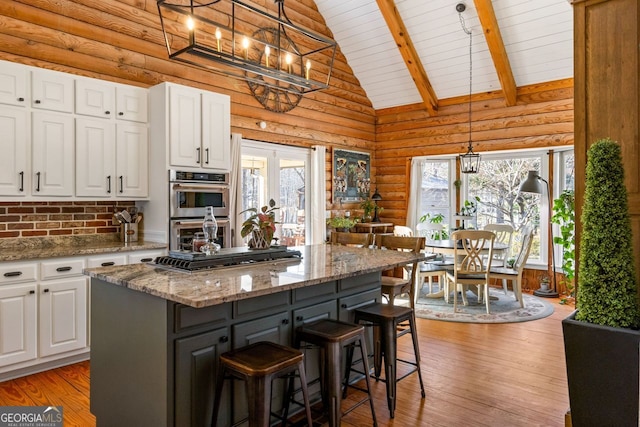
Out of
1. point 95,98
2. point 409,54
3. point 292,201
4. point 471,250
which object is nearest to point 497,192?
point 471,250

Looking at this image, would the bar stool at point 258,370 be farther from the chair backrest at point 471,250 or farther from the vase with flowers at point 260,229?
the chair backrest at point 471,250

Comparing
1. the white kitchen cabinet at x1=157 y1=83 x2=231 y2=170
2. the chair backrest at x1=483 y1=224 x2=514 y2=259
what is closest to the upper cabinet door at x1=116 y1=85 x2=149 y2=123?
the white kitchen cabinet at x1=157 y1=83 x2=231 y2=170

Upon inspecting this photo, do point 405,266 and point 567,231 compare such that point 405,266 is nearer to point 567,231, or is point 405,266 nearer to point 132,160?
point 132,160

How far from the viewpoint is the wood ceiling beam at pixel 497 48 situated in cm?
534

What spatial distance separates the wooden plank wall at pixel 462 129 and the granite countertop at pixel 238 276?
4.12 m

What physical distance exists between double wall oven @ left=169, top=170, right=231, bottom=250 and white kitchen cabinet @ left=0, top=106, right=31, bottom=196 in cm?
116

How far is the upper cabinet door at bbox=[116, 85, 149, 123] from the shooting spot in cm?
411

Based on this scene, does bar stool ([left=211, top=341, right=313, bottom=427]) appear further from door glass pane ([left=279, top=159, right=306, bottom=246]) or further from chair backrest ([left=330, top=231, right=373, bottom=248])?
door glass pane ([left=279, top=159, right=306, bottom=246])

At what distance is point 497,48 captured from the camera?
18.8ft

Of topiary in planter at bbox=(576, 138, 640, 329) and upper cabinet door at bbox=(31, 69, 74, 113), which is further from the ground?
upper cabinet door at bbox=(31, 69, 74, 113)

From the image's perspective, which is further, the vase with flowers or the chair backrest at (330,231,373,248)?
the chair backrest at (330,231,373,248)

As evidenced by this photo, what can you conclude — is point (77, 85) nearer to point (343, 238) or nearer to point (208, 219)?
point (208, 219)

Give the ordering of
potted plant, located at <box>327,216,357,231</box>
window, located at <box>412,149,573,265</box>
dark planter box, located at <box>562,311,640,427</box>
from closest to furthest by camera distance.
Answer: dark planter box, located at <box>562,311,640,427</box>, window, located at <box>412,149,573,265</box>, potted plant, located at <box>327,216,357,231</box>

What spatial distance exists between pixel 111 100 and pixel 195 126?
2.59 ft
